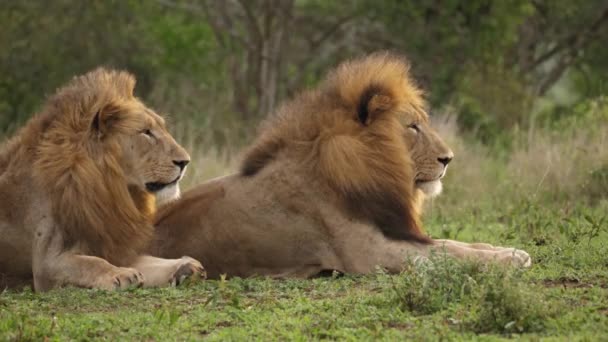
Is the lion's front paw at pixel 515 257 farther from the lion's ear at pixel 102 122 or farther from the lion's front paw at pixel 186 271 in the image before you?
the lion's ear at pixel 102 122

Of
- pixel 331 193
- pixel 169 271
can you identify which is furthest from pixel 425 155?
pixel 169 271

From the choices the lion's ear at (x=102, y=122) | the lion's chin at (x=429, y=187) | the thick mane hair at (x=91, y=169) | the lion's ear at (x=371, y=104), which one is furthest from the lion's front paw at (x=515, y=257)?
the lion's ear at (x=102, y=122)

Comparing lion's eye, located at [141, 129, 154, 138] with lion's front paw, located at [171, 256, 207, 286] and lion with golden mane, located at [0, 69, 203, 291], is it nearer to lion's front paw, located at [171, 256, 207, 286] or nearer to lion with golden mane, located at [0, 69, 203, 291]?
lion with golden mane, located at [0, 69, 203, 291]

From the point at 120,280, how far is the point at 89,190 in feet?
1.60

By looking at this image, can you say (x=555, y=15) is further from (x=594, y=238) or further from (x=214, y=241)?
(x=214, y=241)

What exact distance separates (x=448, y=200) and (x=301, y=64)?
1030cm

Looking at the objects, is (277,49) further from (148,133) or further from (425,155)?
(148,133)

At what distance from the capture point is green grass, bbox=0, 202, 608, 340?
4668 millimetres

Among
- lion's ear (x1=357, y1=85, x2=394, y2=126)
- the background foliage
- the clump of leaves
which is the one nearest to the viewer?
the clump of leaves

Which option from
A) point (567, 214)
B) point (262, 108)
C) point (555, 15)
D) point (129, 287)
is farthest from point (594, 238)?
point (555, 15)

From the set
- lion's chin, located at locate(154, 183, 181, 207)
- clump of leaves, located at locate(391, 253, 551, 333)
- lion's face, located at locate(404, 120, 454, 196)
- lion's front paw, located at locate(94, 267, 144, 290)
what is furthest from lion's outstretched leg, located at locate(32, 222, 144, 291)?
lion's face, located at locate(404, 120, 454, 196)

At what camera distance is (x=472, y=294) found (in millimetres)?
5012

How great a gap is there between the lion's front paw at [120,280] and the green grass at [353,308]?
61 millimetres

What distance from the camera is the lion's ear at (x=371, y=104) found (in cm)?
648
